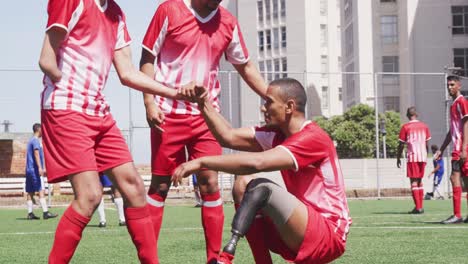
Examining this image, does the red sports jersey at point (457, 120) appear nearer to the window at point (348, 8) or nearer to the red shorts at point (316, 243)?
the red shorts at point (316, 243)

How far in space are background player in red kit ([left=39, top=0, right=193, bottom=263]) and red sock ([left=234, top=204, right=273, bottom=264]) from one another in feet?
1.98

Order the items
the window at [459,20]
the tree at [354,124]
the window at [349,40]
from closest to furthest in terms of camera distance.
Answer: the tree at [354,124] < the window at [459,20] < the window at [349,40]

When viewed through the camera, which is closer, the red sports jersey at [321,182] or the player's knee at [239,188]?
the red sports jersey at [321,182]

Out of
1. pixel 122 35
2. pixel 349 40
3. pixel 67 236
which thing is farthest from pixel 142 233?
pixel 349 40

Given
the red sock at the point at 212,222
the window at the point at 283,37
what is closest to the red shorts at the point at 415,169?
the red sock at the point at 212,222

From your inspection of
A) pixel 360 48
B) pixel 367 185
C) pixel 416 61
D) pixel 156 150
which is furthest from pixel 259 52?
pixel 156 150

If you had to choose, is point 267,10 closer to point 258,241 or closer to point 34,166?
point 34,166

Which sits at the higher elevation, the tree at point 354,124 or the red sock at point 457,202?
the tree at point 354,124

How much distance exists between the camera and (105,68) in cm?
517

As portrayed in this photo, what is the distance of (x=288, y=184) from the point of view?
4.94 meters

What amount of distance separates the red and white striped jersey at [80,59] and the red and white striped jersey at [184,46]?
0.81 metres

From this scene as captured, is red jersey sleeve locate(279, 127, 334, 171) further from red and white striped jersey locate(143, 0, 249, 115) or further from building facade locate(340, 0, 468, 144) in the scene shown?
building facade locate(340, 0, 468, 144)

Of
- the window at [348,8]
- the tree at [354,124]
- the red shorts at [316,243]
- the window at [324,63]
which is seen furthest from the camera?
the window at [324,63]

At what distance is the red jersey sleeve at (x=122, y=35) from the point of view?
5.40 meters
